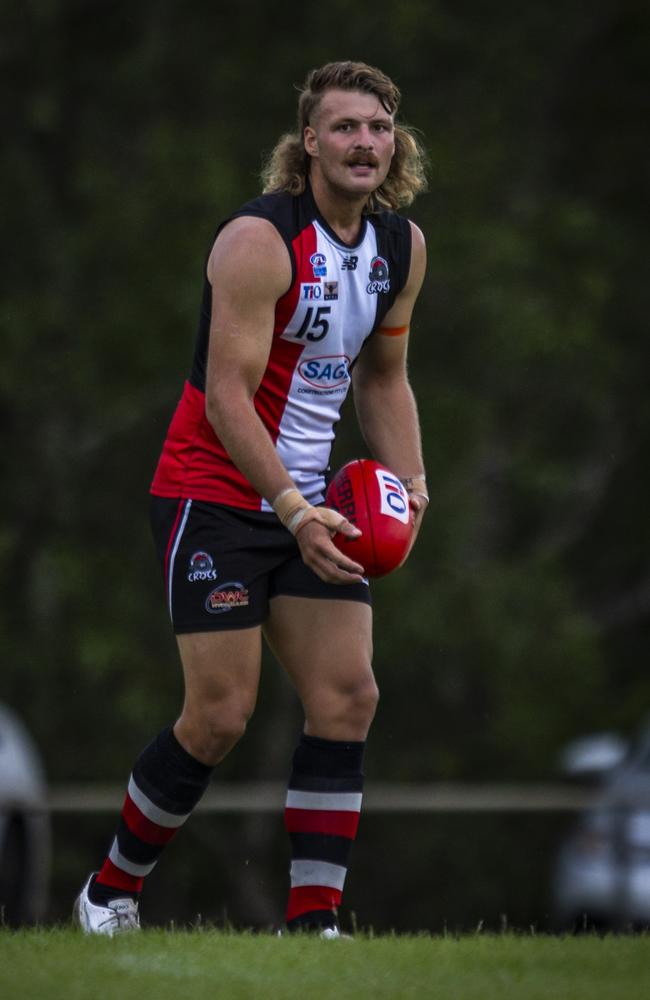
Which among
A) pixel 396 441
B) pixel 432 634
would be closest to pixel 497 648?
pixel 432 634

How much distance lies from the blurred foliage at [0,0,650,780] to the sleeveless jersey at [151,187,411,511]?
11806mm

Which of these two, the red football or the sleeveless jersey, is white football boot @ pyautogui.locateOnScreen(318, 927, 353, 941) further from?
the sleeveless jersey

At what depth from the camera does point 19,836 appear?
39.4 feet

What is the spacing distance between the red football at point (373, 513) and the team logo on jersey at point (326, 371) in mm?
269

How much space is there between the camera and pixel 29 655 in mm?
18688

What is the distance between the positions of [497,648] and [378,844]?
2.45 meters

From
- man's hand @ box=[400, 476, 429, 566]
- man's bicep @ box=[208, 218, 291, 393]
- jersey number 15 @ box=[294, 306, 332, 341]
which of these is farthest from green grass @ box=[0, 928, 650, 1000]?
jersey number 15 @ box=[294, 306, 332, 341]

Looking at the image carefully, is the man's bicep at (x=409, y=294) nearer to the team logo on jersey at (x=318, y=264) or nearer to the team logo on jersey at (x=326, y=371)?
the team logo on jersey at (x=326, y=371)

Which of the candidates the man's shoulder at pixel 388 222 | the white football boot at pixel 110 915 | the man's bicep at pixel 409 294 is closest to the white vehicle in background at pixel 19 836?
the white football boot at pixel 110 915

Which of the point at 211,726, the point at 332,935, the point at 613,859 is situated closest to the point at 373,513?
the point at 211,726

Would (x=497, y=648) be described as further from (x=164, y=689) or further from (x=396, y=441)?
(x=396, y=441)

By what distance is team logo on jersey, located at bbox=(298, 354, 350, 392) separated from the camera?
20.6 feet

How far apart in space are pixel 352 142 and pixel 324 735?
1.78m

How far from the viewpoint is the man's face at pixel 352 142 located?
618 centimetres
